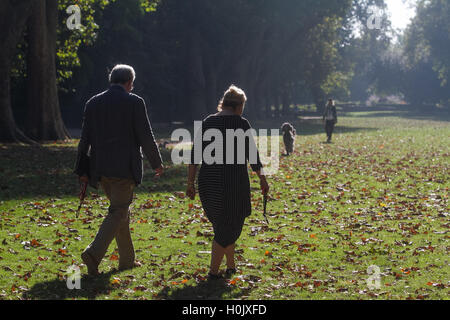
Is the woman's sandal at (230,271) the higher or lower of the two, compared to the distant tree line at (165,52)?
lower

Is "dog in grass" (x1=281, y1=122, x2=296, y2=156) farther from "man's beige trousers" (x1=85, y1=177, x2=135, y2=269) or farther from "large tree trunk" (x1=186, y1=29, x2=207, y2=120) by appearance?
"large tree trunk" (x1=186, y1=29, x2=207, y2=120)

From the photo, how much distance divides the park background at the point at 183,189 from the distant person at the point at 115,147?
57 cm

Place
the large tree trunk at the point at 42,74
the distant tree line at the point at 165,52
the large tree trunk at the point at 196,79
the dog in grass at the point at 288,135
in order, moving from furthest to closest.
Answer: the large tree trunk at the point at 196,79
the distant tree line at the point at 165,52
the large tree trunk at the point at 42,74
the dog in grass at the point at 288,135

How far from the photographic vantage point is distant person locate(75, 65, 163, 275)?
22.1 feet

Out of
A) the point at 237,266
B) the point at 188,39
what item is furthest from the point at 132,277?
the point at 188,39

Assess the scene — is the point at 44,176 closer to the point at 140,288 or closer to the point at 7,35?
the point at 7,35

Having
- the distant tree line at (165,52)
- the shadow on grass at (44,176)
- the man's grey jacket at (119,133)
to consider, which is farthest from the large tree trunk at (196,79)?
the man's grey jacket at (119,133)

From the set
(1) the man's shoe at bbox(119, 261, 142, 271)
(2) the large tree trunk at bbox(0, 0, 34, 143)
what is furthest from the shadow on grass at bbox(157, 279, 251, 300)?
(2) the large tree trunk at bbox(0, 0, 34, 143)

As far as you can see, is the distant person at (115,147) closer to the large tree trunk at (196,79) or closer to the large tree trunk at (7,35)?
the large tree trunk at (7,35)

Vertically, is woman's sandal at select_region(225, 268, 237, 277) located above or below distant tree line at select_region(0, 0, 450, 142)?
below

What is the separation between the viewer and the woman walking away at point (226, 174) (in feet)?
22.2

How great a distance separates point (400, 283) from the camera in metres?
6.78

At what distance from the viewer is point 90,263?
6801 millimetres
